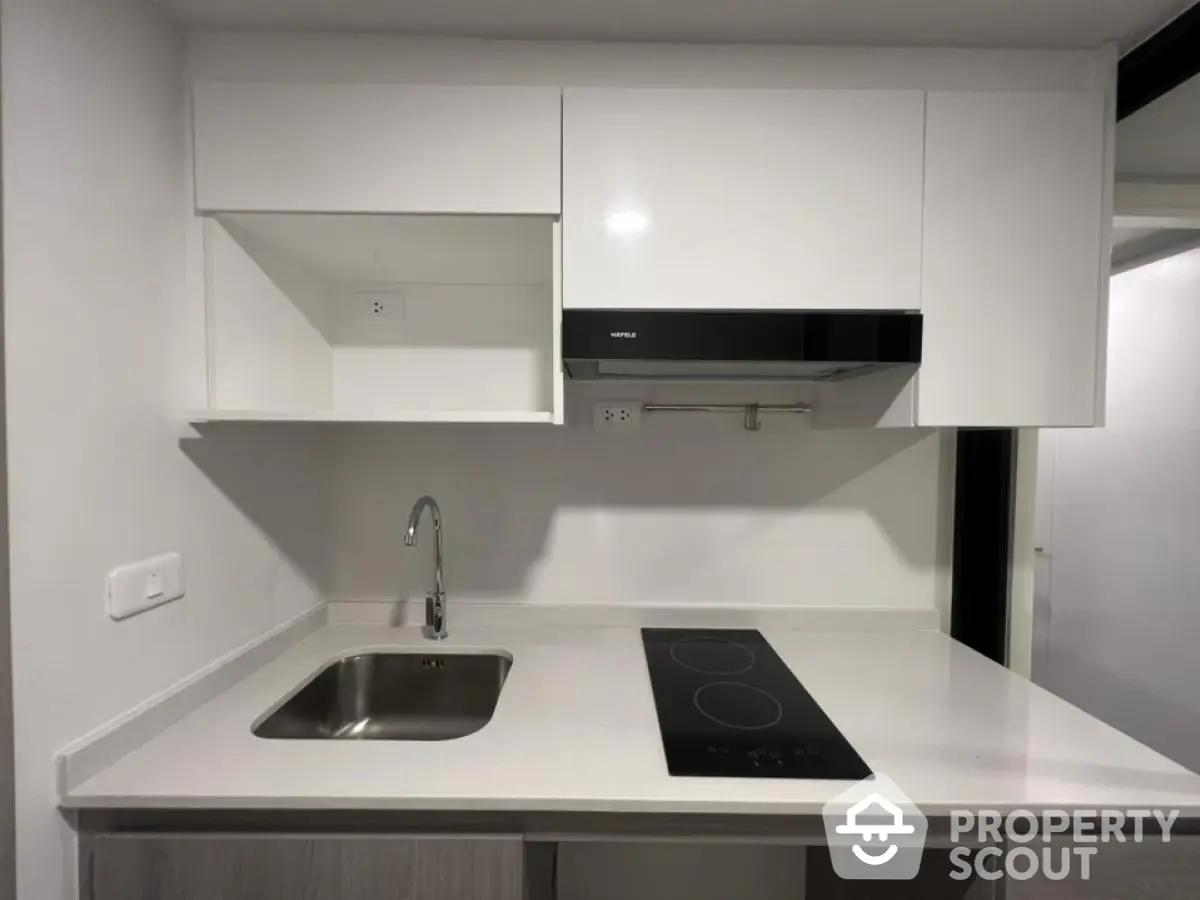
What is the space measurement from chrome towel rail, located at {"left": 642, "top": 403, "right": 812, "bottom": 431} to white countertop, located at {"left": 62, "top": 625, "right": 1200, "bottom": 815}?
65cm

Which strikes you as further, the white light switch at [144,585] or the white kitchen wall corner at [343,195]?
the white kitchen wall corner at [343,195]

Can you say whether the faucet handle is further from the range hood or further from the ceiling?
the ceiling

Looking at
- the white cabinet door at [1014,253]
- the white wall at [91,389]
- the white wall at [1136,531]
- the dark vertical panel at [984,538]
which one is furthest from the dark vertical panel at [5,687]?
the white wall at [1136,531]

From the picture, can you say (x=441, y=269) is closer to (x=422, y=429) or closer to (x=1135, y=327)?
(x=422, y=429)

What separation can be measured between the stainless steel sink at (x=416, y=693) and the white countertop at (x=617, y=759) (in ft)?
0.55

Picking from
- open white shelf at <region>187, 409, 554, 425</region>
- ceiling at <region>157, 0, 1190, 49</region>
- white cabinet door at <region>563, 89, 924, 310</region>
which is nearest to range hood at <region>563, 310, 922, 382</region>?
white cabinet door at <region>563, 89, 924, 310</region>

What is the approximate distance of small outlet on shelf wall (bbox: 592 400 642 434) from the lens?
1.52 meters

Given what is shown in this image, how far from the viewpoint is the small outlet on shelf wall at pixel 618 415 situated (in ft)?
4.98

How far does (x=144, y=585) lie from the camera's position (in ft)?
3.11

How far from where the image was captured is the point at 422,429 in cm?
155

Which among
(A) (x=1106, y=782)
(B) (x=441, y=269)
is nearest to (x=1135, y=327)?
(A) (x=1106, y=782)

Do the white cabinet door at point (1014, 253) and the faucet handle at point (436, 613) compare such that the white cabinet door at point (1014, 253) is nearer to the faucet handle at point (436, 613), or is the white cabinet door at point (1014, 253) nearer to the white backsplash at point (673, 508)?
the white backsplash at point (673, 508)

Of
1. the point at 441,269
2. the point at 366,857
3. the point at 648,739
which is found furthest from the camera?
the point at 441,269

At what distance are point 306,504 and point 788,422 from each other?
4.31 ft
